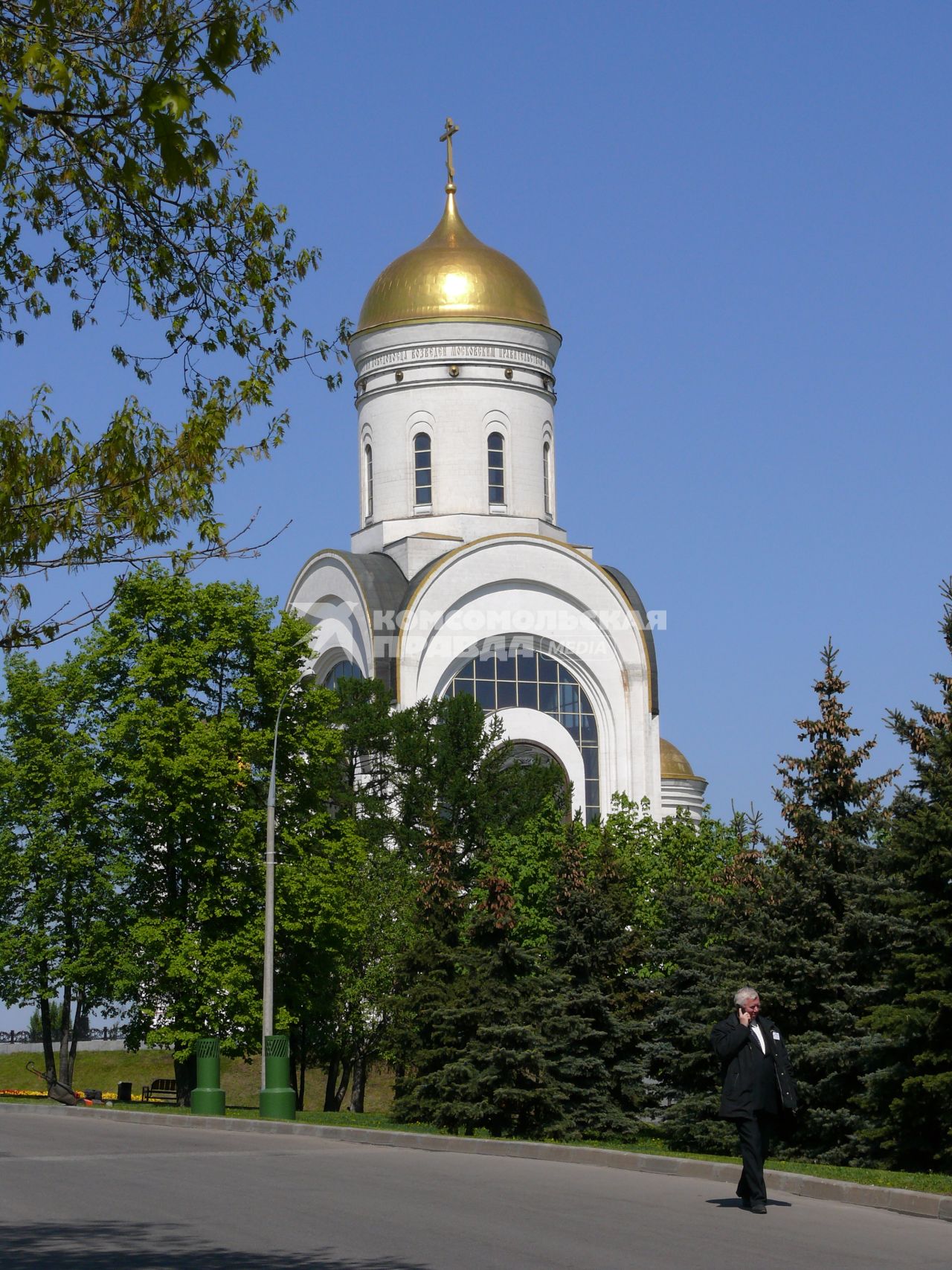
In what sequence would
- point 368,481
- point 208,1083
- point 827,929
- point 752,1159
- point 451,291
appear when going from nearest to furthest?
point 752,1159 → point 827,929 → point 208,1083 → point 451,291 → point 368,481

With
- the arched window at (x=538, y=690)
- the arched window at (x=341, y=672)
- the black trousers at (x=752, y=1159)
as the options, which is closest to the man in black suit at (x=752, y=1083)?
the black trousers at (x=752, y=1159)

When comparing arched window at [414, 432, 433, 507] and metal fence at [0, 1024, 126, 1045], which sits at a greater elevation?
arched window at [414, 432, 433, 507]

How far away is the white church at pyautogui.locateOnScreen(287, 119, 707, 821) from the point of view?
145 ft

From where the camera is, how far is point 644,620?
47.4 meters

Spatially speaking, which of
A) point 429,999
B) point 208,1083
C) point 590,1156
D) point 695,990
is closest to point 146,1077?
point 208,1083

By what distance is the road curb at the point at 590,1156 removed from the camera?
11.9 meters

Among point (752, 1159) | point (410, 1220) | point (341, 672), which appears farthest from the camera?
point (341, 672)

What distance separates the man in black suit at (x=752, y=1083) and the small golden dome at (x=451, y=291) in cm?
3716

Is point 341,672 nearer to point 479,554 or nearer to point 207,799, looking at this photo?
point 479,554

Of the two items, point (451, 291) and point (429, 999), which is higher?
point (451, 291)

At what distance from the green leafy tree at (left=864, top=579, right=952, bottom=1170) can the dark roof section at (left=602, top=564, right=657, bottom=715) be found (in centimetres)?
2879

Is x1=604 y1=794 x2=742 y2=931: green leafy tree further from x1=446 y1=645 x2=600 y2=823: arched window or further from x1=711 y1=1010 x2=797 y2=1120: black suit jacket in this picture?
x1=711 y1=1010 x2=797 y2=1120: black suit jacket

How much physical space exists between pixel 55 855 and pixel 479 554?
1739cm

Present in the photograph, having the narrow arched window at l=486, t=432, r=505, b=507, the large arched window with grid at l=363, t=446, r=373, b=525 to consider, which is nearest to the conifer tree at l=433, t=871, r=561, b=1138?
the narrow arched window at l=486, t=432, r=505, b=507
